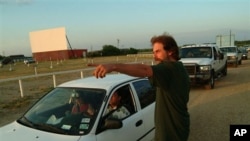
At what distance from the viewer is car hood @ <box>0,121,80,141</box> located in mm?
3408

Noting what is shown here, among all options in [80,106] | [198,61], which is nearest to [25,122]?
[80,106]

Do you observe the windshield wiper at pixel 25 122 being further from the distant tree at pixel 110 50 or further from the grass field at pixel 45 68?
the distant tree at pixel 110 50

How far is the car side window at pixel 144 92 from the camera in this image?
15.4ft

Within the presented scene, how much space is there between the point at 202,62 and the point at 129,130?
32.6 feet

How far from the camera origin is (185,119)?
111 inches

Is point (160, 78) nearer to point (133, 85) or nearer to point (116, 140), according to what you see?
point (116, 140)

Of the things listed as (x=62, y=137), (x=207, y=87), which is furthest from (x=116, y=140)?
(x=207, y=87)

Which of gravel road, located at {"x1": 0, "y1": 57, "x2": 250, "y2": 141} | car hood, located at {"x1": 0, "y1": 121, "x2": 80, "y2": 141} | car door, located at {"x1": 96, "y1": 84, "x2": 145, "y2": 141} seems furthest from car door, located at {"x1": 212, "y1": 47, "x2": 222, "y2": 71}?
car hood, located at {"x1": 0, "y1": 121, "x2": 80, "y2": 141}

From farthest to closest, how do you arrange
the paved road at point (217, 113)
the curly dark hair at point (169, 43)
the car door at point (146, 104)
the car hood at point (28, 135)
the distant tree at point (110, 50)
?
the distant tree at point (110, 50)
the paved road at point (217, 113)
the car door at point (146, 104)
the car hood at point (28, 135)
the curly dark hair at point (169, 43)

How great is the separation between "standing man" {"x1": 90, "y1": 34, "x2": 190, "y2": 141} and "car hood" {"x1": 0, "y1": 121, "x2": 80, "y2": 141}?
1154 millimetres

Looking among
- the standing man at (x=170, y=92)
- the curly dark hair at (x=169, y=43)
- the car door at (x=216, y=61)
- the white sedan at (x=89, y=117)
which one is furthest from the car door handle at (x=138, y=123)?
the car door at (x=216, y=61)

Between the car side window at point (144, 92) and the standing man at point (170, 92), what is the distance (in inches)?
71.6

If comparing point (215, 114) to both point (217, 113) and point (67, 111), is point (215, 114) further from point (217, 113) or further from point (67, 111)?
point (67, 111)

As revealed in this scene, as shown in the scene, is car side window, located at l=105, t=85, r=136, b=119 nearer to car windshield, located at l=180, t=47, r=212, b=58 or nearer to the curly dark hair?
the curly dark hair
